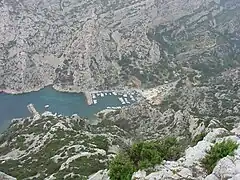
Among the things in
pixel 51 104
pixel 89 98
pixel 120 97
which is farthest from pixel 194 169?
pixel 120 97

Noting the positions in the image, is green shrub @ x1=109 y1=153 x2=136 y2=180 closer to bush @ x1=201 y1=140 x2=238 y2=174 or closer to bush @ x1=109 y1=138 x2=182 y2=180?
bush @ x1=109 y1=138 x2=182 y2=180

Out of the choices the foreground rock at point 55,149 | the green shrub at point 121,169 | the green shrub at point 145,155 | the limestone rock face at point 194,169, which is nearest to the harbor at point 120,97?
the foreground rock at point 55,149

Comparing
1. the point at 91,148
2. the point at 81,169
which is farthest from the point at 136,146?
the point at 91,148

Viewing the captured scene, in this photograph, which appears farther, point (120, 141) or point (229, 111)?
point (229, 111)

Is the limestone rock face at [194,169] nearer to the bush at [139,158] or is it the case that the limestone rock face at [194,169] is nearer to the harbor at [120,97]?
the bush at [139,158]

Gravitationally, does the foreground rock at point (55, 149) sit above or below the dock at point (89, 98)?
above

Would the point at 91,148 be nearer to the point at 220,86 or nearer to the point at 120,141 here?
the point at 120,141

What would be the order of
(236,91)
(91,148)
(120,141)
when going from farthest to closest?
(236,91) → (120,141) → (91,148)

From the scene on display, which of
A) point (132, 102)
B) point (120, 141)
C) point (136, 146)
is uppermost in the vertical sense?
point (136, 146)
